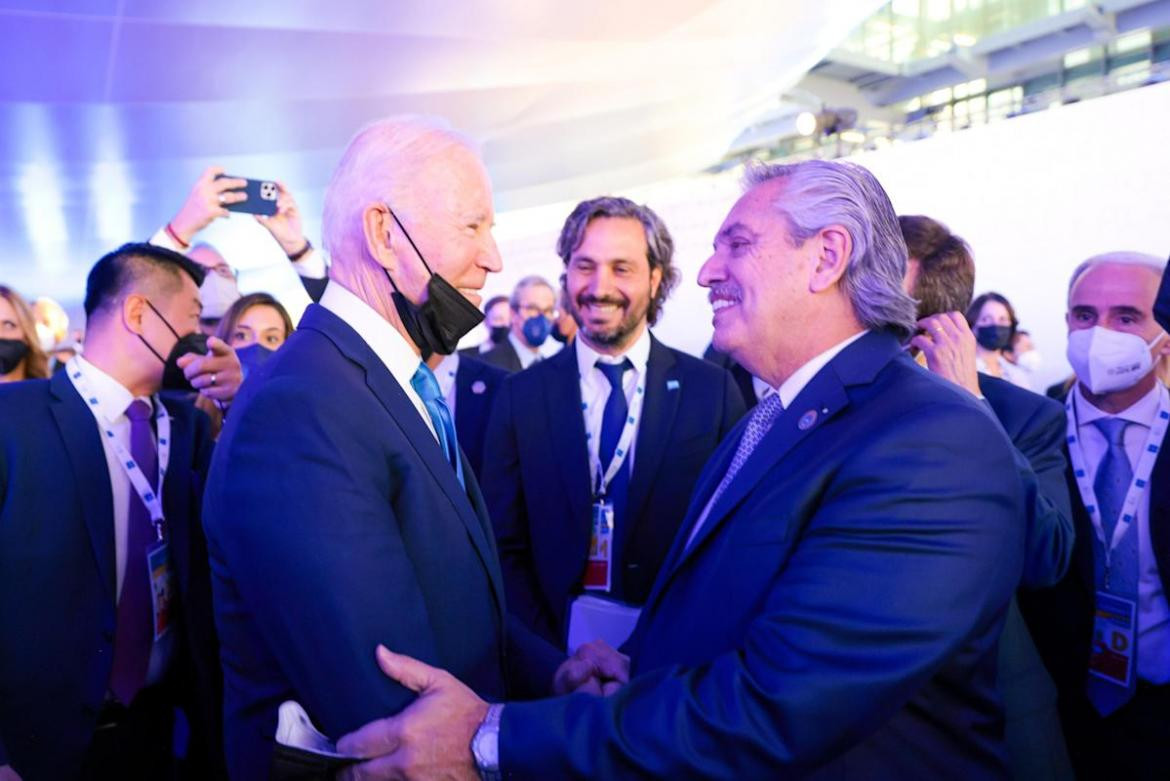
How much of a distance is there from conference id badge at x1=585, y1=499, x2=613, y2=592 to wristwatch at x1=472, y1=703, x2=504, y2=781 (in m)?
1.31

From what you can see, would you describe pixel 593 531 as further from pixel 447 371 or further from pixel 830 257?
pixel 447 371

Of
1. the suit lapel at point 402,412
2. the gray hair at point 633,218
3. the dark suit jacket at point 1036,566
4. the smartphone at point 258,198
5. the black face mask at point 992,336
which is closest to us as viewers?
the suit lapel at point 402,412

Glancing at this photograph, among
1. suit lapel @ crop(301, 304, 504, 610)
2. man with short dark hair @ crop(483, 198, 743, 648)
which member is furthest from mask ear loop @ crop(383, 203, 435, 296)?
man with short dark hair @ crop(483, 198, 743, 648)

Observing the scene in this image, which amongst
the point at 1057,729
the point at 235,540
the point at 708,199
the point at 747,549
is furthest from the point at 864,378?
the point at 708,199

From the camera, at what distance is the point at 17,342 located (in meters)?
3.51

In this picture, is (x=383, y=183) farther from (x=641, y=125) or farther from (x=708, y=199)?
(x=641, y=125)

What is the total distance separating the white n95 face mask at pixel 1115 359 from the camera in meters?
2.33

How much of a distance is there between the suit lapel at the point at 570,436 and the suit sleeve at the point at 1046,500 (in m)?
1.22

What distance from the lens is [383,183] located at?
1.46 meters

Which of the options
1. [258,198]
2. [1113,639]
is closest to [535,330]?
[258,198]

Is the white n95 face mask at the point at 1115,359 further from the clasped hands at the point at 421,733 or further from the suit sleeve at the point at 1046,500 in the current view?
the clasped hands at the point at 421,733

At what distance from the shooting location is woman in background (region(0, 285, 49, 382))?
3.47m

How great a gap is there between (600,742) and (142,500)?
1829mm

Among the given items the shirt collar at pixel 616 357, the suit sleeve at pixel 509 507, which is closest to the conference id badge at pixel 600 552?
the suit sleeve at pixel 509 507
